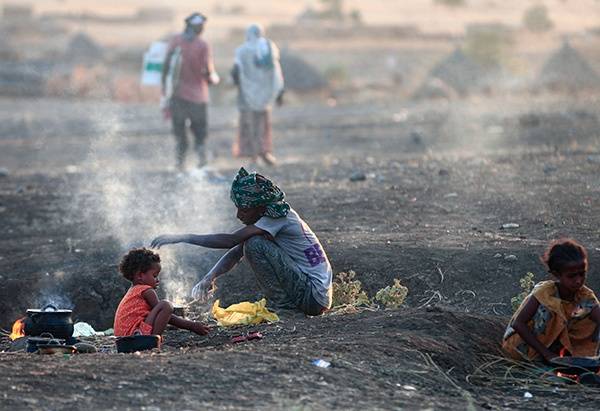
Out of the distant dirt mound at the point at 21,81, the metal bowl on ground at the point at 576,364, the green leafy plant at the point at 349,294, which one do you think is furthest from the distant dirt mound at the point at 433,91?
the metal bowl on ground at the point at 576,364

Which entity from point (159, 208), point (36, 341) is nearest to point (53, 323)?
point (36, 341)

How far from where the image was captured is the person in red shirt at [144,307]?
27.6ft

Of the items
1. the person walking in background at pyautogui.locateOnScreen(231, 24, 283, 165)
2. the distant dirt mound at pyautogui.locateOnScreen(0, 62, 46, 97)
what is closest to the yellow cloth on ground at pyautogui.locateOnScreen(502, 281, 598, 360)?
the person walking in background at pyautogui.locateOnScreen(231, 24, 283, 165)

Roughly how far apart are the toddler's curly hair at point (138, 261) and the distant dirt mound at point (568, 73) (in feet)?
95.6

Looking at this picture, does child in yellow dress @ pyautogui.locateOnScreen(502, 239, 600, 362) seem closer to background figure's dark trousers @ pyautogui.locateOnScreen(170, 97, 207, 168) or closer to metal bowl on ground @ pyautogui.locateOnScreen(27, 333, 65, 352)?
metal bowl on ground @ pyautogui.locateOnScreen(27, 333, 65, 352)

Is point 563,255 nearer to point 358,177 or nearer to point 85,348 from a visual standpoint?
point 85,348

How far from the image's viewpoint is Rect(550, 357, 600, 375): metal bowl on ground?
7445 mm

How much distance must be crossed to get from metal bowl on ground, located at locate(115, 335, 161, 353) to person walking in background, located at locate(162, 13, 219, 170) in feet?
31.3

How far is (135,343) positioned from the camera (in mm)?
7953

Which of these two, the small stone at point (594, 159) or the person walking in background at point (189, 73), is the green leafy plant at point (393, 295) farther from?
the person walking in background at point (189, 73)

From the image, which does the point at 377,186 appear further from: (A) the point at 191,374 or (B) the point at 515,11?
(B) the point at 515,11

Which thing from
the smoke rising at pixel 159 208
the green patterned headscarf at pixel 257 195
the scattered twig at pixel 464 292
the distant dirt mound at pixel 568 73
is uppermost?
the distant dirt mound at pixel 568 73

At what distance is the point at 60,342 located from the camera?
8.06 meters

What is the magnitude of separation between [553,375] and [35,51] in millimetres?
41153
